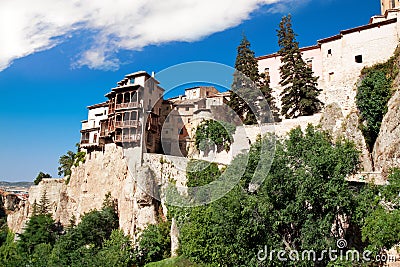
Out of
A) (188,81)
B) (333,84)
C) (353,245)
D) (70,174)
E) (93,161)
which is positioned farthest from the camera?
(70,174)

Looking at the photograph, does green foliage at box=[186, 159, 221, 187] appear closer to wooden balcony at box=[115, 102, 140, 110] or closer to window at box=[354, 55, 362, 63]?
wooden balcony at box=[115, 102, 140, 110]

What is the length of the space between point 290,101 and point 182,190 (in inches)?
552

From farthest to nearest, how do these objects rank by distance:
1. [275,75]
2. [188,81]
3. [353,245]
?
[275,75], [188,81], [353,245]

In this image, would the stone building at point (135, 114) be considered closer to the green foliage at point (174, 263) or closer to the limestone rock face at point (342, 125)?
the green foliage at point (174, 263)

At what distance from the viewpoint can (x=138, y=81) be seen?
44281 mm

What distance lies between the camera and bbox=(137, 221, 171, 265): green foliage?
34.6m

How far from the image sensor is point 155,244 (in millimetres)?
34875

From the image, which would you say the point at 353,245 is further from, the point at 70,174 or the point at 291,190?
the point at 70,174

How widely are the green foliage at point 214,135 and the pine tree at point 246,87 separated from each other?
2291mm

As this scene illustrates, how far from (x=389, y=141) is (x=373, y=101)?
5.82 meters

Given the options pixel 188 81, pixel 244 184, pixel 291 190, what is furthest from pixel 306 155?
pixel 188 81

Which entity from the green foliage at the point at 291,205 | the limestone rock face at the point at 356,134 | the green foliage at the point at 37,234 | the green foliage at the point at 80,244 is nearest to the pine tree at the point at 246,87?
the limestone rock face at the point at 356,134

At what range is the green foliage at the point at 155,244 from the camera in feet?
113

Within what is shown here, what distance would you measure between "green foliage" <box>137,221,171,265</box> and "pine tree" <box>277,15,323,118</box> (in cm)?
1660
